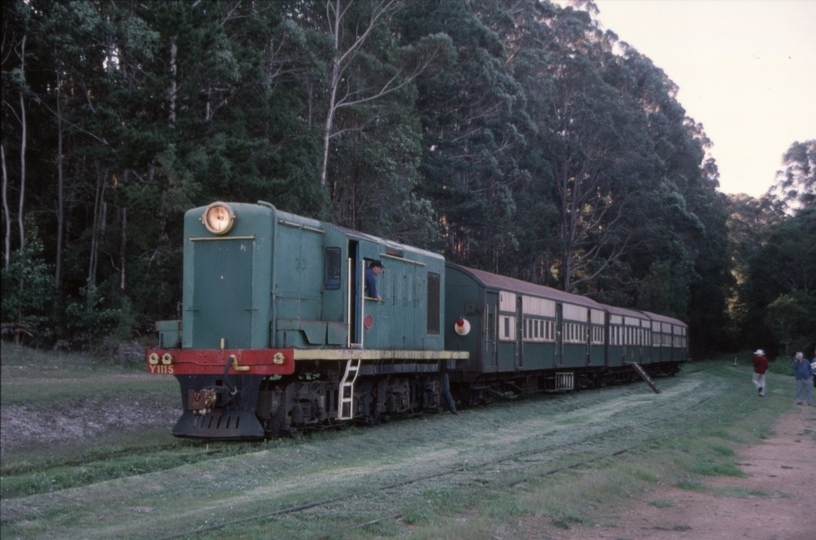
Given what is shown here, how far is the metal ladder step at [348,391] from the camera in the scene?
45.6 feet

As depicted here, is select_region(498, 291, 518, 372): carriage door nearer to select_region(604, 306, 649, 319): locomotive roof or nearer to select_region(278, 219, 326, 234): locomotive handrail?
select_region(278, 219, 326, 234): locomotive handrail

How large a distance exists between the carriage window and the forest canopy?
457 inches

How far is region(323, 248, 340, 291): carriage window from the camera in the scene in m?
14.3

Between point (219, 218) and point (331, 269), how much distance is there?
2.24 metres

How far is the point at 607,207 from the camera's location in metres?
57.3

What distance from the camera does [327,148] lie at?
3322 centimetres

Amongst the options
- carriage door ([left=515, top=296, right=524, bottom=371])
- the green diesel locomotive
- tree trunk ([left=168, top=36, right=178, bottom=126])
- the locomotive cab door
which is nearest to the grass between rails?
the green diesel locomotive

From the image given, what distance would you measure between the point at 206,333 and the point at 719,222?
67.3 metres

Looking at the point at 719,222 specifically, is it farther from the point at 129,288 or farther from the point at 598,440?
the point at 598,440

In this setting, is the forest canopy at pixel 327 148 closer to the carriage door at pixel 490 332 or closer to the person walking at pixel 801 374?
the carriage door at pixel 490 332

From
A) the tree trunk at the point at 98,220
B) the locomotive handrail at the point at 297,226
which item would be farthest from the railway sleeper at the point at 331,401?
the tree trunk at the point at 98,220

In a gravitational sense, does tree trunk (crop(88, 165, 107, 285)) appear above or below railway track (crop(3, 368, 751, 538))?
above

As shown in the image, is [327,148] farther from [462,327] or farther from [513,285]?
[462,327]

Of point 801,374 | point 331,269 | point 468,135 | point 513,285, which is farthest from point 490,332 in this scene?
point 468,135
